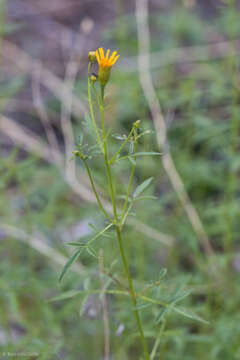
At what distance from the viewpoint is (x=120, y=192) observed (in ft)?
7.74

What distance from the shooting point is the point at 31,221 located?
1.99m

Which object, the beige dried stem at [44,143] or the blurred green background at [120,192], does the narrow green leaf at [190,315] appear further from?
the beige dried stem at [44,143]

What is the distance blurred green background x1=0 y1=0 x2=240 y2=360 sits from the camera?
180 cm

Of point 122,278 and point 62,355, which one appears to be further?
point 62,355

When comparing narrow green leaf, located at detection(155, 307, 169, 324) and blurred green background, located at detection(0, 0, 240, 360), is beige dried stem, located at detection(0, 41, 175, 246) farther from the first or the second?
narrow green leaf, located at detection(155, 307, 169, 324)

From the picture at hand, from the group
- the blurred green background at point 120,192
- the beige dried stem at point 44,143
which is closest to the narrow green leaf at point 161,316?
the blurred green background at point 120,192

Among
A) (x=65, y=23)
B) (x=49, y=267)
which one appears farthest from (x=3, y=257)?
(x=65, y=23)

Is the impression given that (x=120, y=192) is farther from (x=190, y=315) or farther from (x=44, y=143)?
(x=190, y=315)

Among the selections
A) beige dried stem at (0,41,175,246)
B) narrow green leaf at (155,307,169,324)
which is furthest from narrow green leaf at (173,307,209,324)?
beige dried stem at (0,41,175,246)

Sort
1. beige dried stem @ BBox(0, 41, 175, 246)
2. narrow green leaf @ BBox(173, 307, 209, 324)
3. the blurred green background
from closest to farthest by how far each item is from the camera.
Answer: narrow green leaf @ BBox(173, 307, 209, 324) < the blurred green background < beige dried stem @ BBox(0, 41, 175, 246)

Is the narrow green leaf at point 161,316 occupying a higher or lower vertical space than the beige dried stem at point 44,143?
lower

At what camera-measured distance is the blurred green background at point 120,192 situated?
1803 mm

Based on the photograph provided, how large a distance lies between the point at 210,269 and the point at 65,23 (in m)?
3.41

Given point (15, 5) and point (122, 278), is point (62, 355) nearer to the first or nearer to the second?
point (122, 278)
